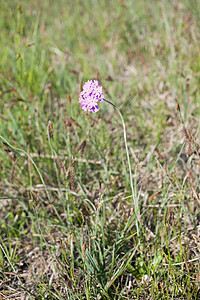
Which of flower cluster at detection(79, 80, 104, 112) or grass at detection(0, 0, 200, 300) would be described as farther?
grass at detection(0, 0, 200, 300)

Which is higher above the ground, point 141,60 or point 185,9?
point 185,9

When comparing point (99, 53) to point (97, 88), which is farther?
point (99, 53)

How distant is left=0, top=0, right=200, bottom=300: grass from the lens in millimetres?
1497

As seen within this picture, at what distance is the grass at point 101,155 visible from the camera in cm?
150

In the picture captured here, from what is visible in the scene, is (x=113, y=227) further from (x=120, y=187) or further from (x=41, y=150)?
(x=41, y=150)

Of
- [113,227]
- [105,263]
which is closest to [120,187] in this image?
[113,227]

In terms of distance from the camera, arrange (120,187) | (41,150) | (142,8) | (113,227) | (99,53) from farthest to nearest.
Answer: (142,8) → (99,53) → (41,150) → (120,187) → (113,227)

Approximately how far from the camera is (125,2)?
138 inches

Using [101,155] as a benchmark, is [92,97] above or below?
above

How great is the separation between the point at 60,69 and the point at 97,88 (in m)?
1.67

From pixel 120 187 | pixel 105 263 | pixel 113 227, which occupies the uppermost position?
pixel 120 187

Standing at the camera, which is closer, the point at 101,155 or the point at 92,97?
the point at 92,97

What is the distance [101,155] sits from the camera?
1997 millimetres

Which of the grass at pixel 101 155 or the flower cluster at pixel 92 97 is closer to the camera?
the flower cluster at pixel 92 97
